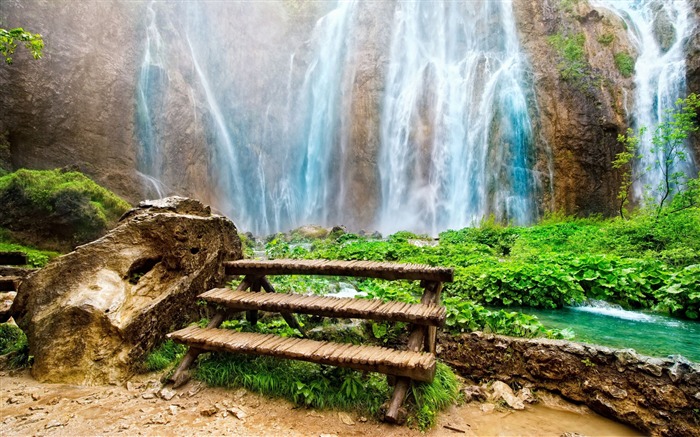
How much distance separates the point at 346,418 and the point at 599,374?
2375mm

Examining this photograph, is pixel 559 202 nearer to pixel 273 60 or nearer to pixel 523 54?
pixel 523 54

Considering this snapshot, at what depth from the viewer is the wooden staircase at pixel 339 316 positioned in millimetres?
3092

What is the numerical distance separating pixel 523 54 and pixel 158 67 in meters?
19.3

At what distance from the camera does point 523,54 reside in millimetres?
20891

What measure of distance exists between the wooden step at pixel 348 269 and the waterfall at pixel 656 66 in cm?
1634

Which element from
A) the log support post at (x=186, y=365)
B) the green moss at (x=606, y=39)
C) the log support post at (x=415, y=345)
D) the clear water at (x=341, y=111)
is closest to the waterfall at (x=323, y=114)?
the clear water at (x=341, y=111)

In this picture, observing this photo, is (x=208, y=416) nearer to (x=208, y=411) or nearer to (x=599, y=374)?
(x=208, y=411)

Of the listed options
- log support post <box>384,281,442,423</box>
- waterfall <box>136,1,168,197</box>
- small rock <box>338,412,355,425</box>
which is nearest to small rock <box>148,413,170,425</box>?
small rock <box>338,412,355,425</box>

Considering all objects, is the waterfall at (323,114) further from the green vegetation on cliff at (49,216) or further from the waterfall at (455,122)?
the green vegetation on cliff at (49,216)

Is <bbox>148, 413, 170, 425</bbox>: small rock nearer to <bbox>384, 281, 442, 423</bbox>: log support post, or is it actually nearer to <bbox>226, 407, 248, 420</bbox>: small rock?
<bbox>226, 407, 248, 420</bbox>: small rock

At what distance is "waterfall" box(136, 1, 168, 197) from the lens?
780 inches

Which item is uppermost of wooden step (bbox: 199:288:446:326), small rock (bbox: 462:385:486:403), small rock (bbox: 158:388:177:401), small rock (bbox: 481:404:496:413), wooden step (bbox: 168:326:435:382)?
wooden step (bbox: 199:288:446:326)

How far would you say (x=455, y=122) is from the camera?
2097cm

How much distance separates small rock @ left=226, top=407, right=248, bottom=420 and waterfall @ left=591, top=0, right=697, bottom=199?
58.6ft
